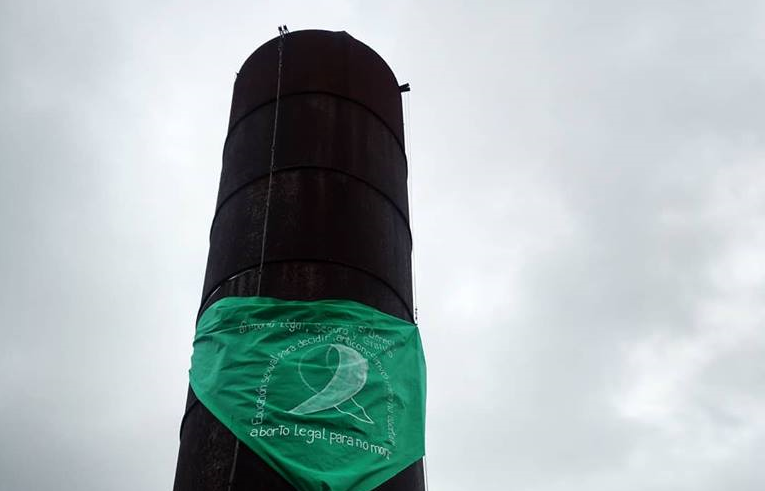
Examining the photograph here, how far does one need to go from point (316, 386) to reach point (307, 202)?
2.11 meters

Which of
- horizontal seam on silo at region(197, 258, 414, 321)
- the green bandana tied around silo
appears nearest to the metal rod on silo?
horizontal seam on silo at region(197, 258, 414, 321)

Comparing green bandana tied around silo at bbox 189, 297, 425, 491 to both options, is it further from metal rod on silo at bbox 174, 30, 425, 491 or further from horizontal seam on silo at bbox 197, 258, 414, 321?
horizontal seam on silo at bbox 197, 258, 414, 321

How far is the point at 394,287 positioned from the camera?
753cm

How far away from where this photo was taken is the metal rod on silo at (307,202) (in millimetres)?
6344

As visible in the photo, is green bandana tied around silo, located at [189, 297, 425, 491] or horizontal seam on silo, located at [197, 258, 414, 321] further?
horizontal seam on silo, located at [197, 258, 414, 321]

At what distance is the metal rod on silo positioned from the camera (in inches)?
250

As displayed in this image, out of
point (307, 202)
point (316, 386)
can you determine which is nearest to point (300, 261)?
point (307, 202)

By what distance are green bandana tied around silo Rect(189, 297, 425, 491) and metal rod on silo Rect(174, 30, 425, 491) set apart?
17 cm

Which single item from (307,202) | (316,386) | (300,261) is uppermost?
(307,202)

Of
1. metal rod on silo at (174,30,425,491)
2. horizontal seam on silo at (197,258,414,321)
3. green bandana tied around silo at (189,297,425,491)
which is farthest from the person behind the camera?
horizontal seam on silo at (197,258,414,321)

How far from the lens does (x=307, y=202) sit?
7410mm

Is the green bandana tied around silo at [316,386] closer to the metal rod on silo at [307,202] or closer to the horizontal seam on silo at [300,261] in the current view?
the metal rod on silo at [307,202]

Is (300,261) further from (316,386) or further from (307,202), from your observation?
(316,386)

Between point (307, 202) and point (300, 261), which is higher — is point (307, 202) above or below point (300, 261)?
above
